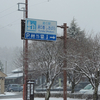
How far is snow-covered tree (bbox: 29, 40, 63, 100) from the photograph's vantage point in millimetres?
24125

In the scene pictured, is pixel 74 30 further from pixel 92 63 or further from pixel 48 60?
pixel 92 63

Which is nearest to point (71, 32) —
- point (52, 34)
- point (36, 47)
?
point (36, 47)

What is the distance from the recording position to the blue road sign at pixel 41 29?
18500 mm

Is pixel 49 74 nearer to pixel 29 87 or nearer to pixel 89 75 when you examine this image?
pixel 29 87

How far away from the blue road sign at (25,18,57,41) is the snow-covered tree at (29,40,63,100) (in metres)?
4.98

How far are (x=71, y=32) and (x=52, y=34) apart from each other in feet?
63.6

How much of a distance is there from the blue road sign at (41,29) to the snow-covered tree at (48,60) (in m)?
4.98

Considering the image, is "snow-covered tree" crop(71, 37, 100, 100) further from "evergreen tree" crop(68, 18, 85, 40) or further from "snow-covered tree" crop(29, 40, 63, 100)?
"evergreen tree" crop(68, 18, 85, 40)

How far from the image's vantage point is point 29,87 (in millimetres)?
21672

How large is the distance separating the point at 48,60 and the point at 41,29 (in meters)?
5.88

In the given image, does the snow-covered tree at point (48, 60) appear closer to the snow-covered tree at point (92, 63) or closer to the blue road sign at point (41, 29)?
the snow-covered tree at point (92, 63)

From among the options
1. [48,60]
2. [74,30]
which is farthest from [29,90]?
[74,30]

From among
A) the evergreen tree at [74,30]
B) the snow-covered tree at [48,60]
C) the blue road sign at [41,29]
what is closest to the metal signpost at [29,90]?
the snow-covered tree at [48,60]

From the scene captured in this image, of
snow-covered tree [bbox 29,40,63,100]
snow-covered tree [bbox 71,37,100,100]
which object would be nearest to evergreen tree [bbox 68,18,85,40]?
snow-covered tree [bbox 29,40,63,100]
